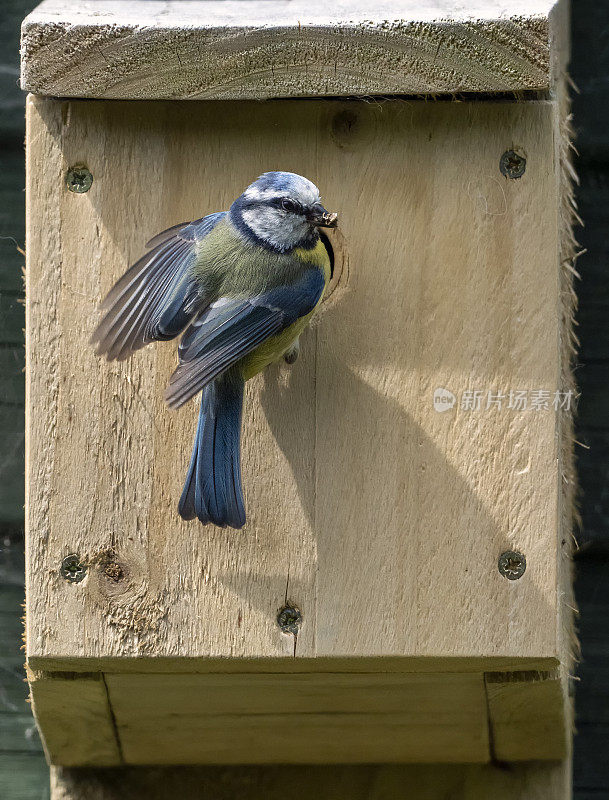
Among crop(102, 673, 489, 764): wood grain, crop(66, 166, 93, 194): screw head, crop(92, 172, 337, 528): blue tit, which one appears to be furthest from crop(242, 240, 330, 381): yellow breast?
crop(102, 673, 489, 764): wood grain

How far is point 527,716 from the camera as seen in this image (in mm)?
1856

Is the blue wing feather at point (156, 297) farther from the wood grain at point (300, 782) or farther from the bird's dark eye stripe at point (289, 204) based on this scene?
the wood grain at point (300, 782)

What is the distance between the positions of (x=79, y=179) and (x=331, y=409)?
1.70 feet

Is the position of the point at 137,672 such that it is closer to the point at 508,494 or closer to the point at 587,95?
the point at 508,494

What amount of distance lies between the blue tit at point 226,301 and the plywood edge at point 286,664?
213mm

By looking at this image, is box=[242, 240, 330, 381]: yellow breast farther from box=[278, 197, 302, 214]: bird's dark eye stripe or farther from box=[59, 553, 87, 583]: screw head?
box=[59, 553, 87, 583]: screw head

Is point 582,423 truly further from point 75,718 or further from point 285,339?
point 75,718

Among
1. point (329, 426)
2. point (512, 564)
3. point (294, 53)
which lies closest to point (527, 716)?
point (512, 564)

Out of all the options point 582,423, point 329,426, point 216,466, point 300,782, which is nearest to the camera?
point 216,466

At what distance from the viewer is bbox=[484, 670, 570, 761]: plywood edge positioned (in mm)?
1738

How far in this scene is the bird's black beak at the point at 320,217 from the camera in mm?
1683

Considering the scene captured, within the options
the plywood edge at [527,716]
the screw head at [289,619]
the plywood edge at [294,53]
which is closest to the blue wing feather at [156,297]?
the plywood edge at [294,53]

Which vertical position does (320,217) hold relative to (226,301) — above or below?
above

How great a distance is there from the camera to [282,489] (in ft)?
5.70
